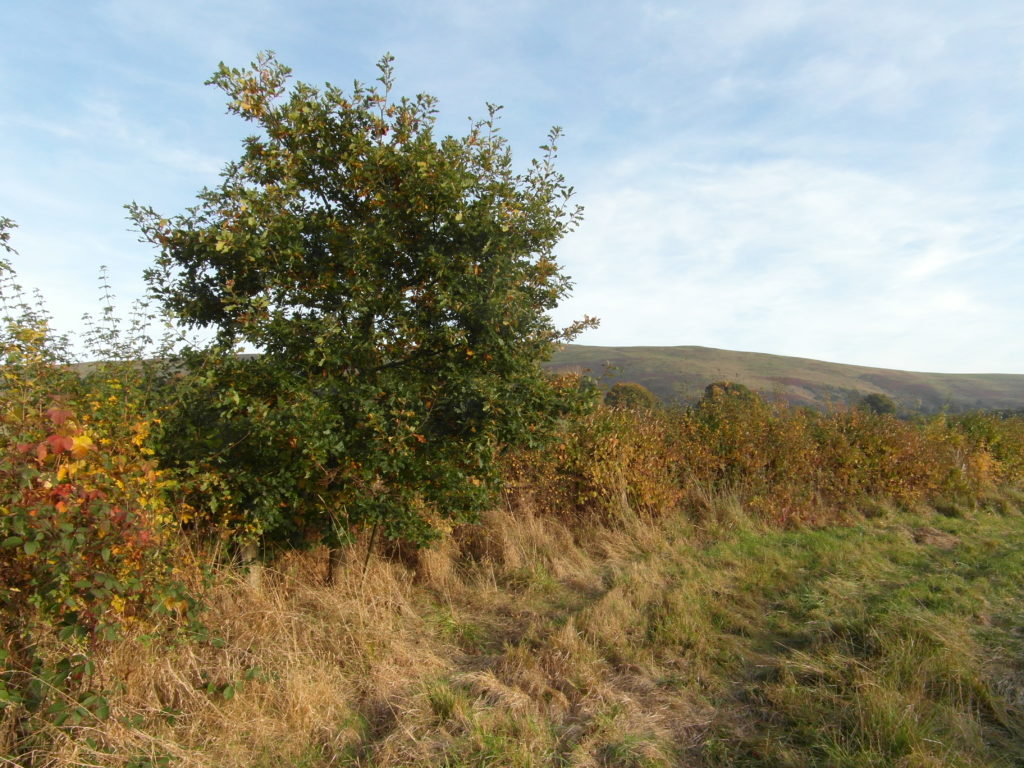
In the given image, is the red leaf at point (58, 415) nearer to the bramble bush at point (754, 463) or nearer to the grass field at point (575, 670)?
the grass field at point (575, 670)

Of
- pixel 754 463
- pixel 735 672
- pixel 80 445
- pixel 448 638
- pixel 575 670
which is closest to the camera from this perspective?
pixel 80 445

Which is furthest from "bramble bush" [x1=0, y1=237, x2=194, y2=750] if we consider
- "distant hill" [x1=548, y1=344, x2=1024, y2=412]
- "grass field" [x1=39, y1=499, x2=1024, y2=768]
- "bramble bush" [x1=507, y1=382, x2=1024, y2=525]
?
"distant hill" [x1=548, y1=344, x2=1024, y2=412]

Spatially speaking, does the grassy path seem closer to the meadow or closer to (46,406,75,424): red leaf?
the meadow

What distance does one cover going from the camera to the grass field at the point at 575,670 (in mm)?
3451

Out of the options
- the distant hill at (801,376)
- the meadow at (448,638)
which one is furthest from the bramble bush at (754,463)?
the distant hill at (801,376)

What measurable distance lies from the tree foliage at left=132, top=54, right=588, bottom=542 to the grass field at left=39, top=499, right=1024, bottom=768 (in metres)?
0.91

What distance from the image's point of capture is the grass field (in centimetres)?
345

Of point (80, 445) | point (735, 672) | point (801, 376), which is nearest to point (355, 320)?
point (80, 445)

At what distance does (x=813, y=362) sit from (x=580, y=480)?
282ft

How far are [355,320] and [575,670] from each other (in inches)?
132

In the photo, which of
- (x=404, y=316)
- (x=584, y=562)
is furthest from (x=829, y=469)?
(x=404, y=316)

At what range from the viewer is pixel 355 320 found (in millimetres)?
5473

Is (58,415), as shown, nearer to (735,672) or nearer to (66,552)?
(66,552)

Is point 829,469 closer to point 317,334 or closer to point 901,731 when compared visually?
point 901,731
